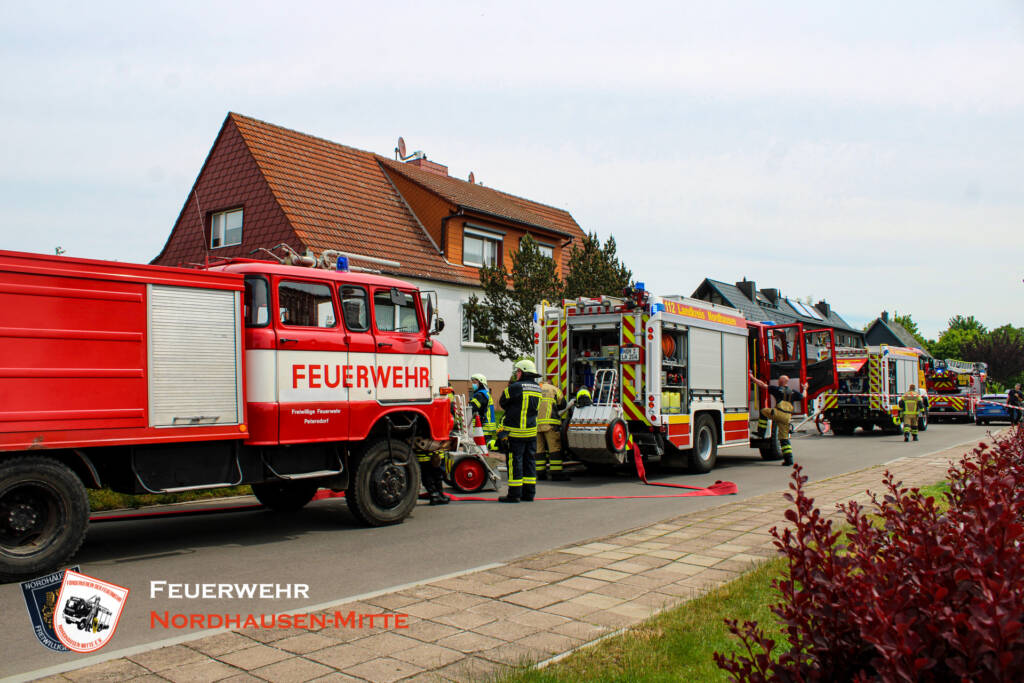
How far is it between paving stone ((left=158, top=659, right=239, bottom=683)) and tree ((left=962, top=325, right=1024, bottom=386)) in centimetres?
7413

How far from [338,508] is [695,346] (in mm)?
6668

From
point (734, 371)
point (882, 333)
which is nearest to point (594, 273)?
point (734, 371)

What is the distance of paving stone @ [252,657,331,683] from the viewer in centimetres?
394

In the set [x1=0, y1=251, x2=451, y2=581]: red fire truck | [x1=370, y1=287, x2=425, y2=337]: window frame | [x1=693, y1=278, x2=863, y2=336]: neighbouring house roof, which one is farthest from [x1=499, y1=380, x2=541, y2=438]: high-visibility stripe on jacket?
[x1=693, y1=278, x2=863, y2=336]: neighbouring house roof

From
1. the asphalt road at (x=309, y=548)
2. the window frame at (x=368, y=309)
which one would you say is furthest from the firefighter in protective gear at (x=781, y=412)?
the window frame at (x=368, y=309)

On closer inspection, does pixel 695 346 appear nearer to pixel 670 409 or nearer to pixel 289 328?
pixel 670 409

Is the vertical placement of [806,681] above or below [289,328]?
below

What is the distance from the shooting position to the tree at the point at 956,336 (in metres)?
79.0

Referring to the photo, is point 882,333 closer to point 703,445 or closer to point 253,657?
point 703,445

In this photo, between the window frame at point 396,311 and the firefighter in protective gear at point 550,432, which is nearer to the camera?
the window frame at point 396,311

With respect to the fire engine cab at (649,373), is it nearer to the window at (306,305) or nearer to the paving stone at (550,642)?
the window at (306,305)

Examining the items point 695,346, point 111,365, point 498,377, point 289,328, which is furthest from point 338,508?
point 498,377

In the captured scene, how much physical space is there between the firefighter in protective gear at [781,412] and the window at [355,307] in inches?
362

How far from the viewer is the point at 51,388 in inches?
241
